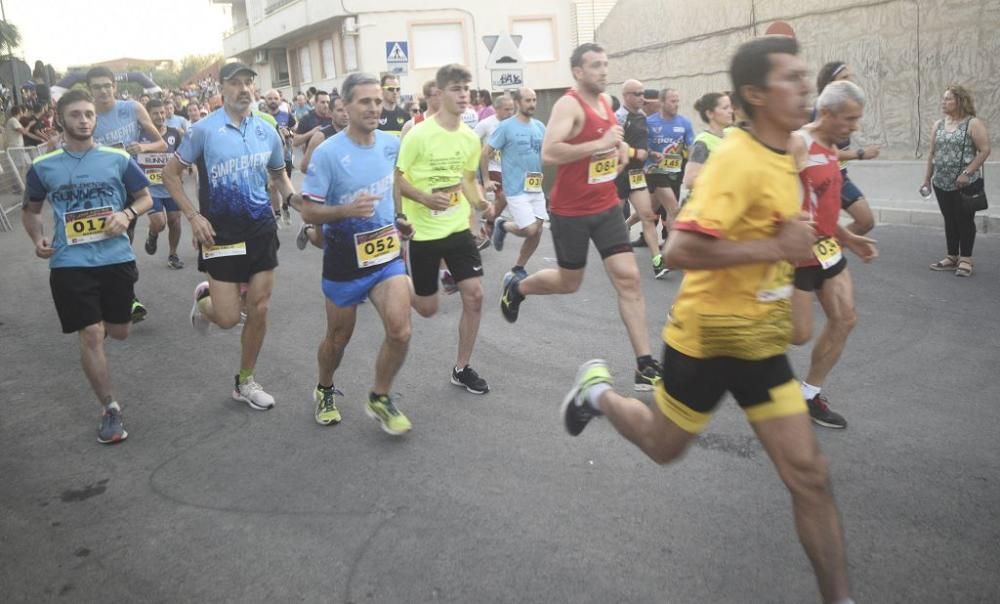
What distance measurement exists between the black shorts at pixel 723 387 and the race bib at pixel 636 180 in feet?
19.3

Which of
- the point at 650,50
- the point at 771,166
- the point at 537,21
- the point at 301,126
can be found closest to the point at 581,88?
the point at 771,166

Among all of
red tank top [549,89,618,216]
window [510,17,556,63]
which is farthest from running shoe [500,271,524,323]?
window [510,17,556,63]

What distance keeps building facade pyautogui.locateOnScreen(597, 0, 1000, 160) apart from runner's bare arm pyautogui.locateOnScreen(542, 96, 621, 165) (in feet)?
16.5

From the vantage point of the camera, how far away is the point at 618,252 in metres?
5.69

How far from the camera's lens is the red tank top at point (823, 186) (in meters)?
4.46

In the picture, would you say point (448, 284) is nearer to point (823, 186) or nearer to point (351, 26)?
point (823, 186)

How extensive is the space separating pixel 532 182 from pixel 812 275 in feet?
14.5

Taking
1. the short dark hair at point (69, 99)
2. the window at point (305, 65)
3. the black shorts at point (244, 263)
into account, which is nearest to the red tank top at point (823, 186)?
the black shorts at point (244, 263)

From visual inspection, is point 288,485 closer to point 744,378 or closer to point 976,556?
point 744,378

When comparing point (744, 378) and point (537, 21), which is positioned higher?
point (537, 21)

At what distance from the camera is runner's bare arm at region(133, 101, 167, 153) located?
8.69 meters

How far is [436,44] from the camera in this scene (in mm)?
35812

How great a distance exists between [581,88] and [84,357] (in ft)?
11.4

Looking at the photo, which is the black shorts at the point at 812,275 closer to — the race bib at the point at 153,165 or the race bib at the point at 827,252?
the race bib at the point at 827,252
